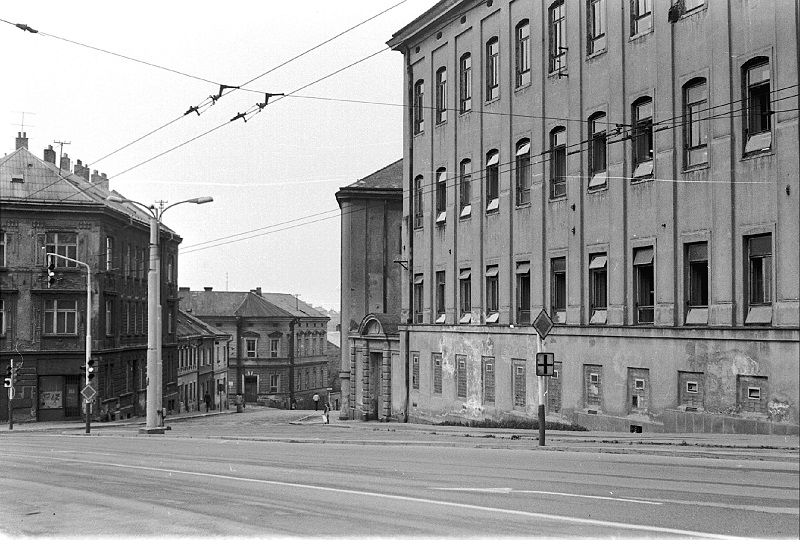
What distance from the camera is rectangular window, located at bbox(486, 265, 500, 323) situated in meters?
32.3

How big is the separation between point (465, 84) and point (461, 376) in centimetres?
1060

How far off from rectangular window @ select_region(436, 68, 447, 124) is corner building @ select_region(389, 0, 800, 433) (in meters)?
0.06

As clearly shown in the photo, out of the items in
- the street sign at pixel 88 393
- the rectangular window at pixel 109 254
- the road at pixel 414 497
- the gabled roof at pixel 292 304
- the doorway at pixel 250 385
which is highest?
the rectangular window at pixel 109 254

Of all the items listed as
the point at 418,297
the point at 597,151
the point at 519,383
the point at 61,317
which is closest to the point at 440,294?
the point at 418,297

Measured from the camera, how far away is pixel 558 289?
28875 mm

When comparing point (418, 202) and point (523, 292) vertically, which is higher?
point (418, 202)

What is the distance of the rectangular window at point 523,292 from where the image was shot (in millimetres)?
30453

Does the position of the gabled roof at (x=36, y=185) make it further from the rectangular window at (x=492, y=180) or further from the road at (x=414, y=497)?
the road at (x=414, y=497)

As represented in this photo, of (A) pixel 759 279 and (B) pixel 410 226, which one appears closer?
(A) pixel 759 279

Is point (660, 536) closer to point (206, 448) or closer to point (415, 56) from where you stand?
point (206, 448)

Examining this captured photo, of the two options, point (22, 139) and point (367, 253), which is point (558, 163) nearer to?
point (367, 253)

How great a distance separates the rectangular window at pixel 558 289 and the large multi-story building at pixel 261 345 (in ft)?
249

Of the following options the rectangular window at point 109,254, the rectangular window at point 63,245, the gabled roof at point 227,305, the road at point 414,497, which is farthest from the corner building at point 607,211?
the gabled roof at point 227,305

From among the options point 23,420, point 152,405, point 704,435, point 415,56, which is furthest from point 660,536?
point 23,420
